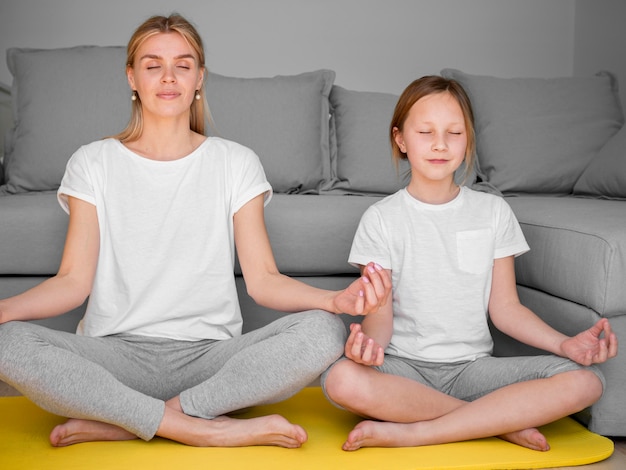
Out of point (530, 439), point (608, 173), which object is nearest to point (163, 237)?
point (530, 439)

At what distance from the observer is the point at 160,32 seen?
1.75 m

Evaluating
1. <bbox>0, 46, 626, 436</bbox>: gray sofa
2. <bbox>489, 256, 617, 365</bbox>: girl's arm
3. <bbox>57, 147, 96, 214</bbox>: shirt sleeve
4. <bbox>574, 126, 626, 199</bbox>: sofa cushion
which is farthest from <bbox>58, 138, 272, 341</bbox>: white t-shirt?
<bbox>574, 126, 626, 199</bbox>: sofa cushion

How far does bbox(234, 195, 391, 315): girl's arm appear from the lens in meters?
1.41

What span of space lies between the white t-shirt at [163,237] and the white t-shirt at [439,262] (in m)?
0.30

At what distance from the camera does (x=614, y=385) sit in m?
1.64

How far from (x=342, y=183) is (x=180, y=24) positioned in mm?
1052

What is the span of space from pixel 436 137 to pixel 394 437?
66 centimetres

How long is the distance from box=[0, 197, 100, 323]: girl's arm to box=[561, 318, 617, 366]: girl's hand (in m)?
0.99

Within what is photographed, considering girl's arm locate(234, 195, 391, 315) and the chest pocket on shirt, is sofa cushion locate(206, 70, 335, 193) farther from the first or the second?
the chest pocket on shirt

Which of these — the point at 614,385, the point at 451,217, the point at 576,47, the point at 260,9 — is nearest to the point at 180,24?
the point at 451,217

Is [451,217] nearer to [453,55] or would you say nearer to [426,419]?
[426,419]

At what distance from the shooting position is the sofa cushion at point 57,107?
2510 millimetres

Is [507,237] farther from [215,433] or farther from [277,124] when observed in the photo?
[277,124]

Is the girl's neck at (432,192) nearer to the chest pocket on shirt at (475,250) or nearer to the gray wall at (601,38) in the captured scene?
the chest pocket on shirt at (475,250)
